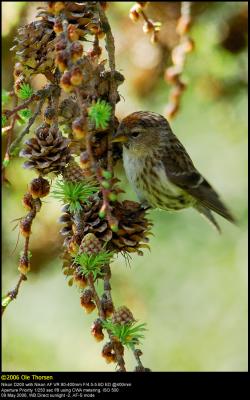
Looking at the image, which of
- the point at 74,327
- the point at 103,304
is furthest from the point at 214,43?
the point at 103,304

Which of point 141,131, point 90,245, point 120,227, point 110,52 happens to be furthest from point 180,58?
point 90,245

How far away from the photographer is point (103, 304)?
145 cm

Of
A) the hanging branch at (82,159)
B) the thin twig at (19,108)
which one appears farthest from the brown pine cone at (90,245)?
the thin twig at (19,108)

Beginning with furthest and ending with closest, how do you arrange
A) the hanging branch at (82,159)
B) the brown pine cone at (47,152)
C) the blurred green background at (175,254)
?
the blurred green background at (175,254) → the brown pine cone at (47,152) → the hanging branch at (82,159)

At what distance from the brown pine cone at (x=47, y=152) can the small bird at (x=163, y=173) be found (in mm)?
612

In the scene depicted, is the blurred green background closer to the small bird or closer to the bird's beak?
the small bird

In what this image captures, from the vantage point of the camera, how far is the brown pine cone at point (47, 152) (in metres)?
1.50

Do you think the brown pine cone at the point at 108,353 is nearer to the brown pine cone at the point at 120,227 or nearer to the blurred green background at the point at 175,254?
the brown pine cone at the point at 120,227

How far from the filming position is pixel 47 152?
1500 millimetres

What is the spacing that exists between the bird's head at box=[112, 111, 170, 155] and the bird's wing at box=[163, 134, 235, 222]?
8cm

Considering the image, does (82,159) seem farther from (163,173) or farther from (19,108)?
(163,173)

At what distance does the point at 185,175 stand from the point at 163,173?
3.5 inches

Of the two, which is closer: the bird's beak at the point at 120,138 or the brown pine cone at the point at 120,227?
the brown pine cone at the point at 120,227

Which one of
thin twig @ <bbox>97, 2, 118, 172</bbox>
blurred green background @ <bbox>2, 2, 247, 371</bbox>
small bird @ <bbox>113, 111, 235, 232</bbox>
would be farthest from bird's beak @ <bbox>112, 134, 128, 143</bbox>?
blurred green background @ <bbox>2, 2, 247, 371</bbox>
